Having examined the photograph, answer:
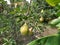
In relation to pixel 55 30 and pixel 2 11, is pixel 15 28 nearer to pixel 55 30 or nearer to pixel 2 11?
pixel 2 11

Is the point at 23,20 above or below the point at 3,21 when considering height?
above

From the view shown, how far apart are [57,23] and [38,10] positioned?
1.79 m

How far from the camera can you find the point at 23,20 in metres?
1.85

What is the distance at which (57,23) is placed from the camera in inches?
30.2

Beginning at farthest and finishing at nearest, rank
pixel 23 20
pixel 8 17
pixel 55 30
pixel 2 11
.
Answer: pixel 2 11 < pixel 8 17 < pixel 23 20 < pixel 55 30

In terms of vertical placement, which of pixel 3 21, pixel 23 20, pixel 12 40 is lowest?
pixel 12 40

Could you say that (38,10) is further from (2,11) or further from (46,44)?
(46,44)

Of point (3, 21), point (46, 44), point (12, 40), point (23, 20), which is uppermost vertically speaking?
point (46, 44)

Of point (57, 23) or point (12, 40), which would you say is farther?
point (12, 40)

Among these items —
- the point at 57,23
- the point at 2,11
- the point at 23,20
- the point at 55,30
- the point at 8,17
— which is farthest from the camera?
the point at 2,11

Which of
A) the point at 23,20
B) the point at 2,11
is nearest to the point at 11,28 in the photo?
the point at 2,11

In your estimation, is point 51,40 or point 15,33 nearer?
point 51,40

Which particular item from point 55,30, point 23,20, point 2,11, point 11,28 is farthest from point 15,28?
point 55,30

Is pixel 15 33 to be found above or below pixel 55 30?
below
